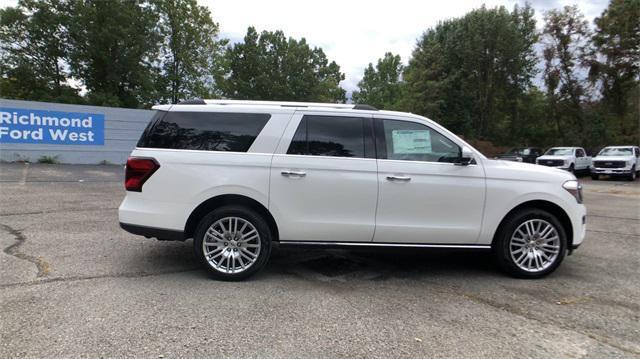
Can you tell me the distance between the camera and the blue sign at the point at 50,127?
15.6 m

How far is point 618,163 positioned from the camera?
23.4 m

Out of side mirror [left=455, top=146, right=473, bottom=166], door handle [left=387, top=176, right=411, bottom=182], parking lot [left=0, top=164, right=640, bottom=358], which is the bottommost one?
parking lot [left=0, top=164, right=640, bottom=358]

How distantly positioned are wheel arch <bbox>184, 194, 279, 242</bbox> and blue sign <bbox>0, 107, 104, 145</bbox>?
580 inches

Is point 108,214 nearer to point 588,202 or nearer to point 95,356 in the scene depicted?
point 95,356

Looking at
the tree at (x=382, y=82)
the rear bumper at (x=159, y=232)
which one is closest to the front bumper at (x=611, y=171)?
the rear bumper at (x=159, y=232)

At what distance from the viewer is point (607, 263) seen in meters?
5.93

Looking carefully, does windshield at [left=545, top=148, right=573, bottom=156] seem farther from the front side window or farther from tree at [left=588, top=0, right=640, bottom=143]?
tree at [left=588, top=0, right=640, bottom=143]

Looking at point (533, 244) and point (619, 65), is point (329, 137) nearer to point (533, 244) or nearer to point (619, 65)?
point (533, 244)

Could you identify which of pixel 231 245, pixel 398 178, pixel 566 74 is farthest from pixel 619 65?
pixel 231 245

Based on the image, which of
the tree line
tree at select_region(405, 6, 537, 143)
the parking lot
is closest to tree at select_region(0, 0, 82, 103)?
the tree line

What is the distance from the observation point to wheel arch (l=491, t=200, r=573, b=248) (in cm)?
506

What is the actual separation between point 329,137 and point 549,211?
2829mm

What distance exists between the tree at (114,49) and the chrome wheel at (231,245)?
34371 millimetres

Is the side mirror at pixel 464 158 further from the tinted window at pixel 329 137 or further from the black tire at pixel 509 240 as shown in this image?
the tinted window at pixel 329 137
